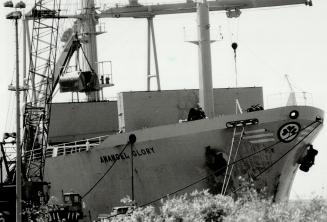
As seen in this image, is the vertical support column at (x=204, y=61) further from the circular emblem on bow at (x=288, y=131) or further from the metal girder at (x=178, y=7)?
the metal girder at (x=178, y=7)

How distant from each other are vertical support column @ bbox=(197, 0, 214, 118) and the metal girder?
5.74 m

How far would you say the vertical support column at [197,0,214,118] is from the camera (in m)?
32.1

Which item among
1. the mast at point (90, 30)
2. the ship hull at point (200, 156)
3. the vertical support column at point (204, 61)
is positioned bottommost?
the ship hull at point (200, 156)

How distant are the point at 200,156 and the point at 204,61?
4.18 meters

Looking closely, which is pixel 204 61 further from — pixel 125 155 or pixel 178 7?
pixel 178 7

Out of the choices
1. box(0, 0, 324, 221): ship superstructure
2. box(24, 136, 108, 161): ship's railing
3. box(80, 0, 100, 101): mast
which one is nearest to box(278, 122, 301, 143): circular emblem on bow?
box(0, 0, 324, 221): ship superstructure

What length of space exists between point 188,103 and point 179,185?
18.0 feet

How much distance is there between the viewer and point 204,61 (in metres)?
32.2

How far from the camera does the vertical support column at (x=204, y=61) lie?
105 ft

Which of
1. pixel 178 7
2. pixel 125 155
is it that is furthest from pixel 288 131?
pixel 178 7

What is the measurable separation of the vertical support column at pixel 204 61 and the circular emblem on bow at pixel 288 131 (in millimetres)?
3455

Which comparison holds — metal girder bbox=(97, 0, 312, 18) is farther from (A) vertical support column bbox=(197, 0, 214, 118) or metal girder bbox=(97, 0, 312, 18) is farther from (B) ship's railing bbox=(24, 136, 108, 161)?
(B) ship's railing bbox=(24, 136, 108, 161)

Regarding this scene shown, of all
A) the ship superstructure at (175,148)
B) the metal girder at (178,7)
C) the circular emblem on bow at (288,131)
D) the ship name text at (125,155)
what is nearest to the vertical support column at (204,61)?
the ship superstructure at (175,148)

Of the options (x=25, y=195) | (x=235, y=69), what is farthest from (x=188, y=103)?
(x=25, y=195)
